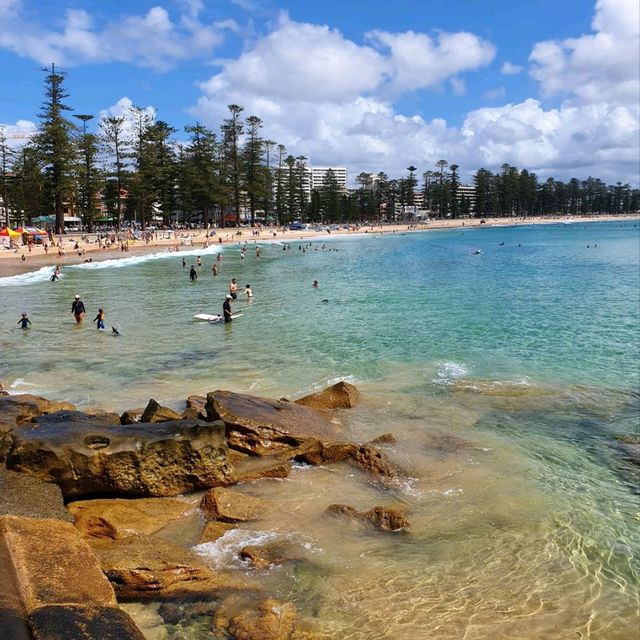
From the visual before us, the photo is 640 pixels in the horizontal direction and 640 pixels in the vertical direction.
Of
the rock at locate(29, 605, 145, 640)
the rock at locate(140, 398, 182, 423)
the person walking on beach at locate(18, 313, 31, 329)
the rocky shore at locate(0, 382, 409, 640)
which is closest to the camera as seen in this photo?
the rock at locate(29, 605, 145, 640)

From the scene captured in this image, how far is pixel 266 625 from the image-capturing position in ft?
19.4

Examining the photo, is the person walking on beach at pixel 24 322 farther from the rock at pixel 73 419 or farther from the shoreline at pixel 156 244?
the shoreline at pixel 156 244

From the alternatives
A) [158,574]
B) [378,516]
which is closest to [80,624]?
[158,574]

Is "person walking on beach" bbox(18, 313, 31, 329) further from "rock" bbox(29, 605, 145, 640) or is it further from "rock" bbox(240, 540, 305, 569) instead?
"rock" bbox(29, 605, 145, 640)

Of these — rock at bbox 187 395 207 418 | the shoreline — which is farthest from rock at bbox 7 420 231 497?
the shoreline

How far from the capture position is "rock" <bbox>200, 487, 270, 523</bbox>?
817cm

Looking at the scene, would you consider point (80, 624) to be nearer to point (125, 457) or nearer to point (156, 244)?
point (125, 457)

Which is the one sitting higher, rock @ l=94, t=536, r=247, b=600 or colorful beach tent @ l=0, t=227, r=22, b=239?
colorful beach tent @ l=0, t=227, r=22, b=239

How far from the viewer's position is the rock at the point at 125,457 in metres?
8.02

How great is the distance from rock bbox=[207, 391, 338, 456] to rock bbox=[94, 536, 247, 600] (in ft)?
11.5

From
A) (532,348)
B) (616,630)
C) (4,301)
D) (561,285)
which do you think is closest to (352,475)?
(616,630)

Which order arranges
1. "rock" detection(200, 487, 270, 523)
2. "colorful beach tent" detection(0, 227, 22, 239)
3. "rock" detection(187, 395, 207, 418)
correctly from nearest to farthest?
"rock" detection(200, 487, 270, 523) → "rock" detection(187, 395, 207, 418) → "colorful beach tent" detection(0, 227, 22, 239)

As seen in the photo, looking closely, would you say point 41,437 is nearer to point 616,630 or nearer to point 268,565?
point 268,565

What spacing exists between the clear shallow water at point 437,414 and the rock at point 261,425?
2.94ft
